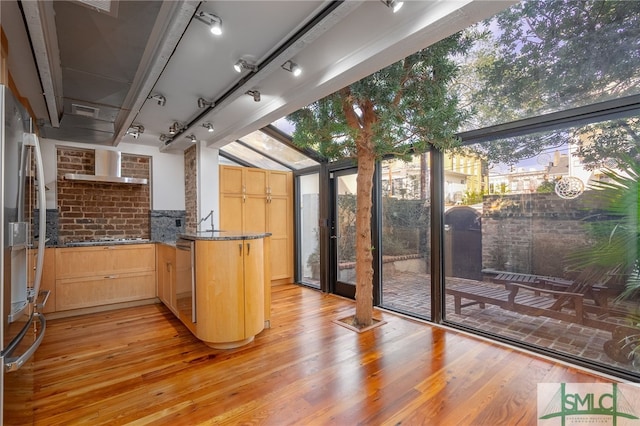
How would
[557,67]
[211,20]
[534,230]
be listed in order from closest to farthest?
[211,20]
[557,67]
[534,230]

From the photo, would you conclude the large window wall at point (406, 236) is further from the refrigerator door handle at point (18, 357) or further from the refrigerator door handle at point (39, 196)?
the refrigerator door handle at point (18, 357)

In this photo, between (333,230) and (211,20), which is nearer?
(211,20)

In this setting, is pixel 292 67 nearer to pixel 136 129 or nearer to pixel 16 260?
pixel 16 260

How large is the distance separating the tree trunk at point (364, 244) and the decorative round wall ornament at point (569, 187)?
5.31ft

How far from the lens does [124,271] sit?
4.03 metres

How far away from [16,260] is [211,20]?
5.15ft

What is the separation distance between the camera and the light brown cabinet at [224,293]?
2736mm

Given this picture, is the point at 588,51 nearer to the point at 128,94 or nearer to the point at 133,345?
the point at 128,94

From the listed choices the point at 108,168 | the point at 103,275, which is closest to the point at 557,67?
the point at 108,168

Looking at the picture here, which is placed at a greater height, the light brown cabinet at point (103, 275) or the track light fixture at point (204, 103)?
the track light fixture at point (204, 103)

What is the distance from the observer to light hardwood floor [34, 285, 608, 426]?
185 centimetres

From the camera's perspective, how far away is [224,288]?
2.76 meters

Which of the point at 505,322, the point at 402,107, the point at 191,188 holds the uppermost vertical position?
the point at 402,107

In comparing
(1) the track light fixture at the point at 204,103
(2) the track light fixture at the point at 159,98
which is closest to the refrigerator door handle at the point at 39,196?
(2) the track light fixture at the point at 159,98
